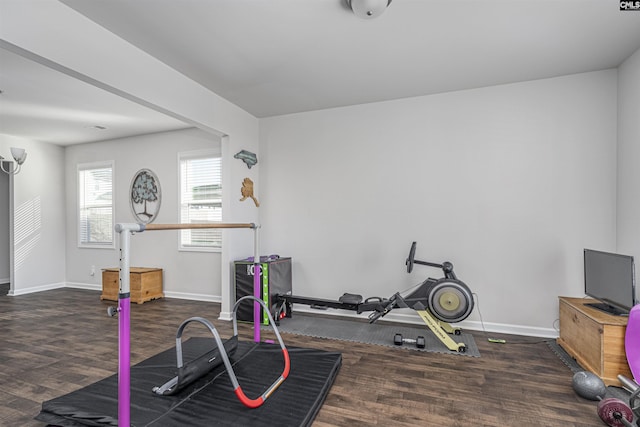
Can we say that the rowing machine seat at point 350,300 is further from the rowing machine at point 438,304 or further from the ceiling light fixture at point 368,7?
the ceiling light fixture at point 368,7

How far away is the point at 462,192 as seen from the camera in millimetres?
3674

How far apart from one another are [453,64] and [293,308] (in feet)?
11.5

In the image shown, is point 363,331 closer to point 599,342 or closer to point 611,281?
point 599,342

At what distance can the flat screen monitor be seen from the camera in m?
2.37

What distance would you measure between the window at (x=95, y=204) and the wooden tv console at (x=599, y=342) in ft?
22.5

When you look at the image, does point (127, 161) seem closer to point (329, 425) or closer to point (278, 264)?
point (278, 264)

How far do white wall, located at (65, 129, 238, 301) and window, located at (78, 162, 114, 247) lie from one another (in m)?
0.13

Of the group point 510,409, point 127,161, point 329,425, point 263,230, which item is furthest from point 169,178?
point 510,409

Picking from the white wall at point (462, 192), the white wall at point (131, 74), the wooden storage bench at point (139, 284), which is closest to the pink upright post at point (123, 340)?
the white wall at point (131, 74)

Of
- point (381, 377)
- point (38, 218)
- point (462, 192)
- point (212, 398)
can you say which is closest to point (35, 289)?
point (38, 218)

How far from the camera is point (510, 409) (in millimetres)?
2059

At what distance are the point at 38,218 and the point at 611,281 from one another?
8.32 meters

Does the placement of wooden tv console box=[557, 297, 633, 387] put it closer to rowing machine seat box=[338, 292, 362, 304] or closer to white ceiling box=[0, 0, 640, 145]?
rowing machine seat box=[338, 292, 362, 304]

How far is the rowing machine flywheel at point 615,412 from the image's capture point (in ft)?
5.88
